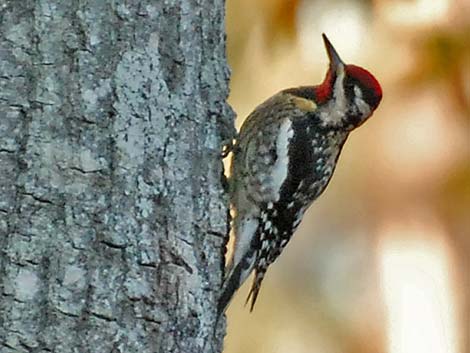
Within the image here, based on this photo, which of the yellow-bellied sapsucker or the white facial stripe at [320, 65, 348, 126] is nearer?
the yellow-bellied sapsucker

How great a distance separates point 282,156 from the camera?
11.7 feet

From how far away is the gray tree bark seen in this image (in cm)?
238

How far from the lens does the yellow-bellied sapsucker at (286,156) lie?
341 centimetres

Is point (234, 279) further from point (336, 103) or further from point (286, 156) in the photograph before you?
point (336, 103)

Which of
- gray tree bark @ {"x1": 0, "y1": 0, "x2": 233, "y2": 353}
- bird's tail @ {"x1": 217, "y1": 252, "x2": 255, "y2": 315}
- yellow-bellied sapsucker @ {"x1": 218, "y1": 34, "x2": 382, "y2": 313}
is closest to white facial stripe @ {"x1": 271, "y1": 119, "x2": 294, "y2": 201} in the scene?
yellow-bellied sapsucker @ {"x1": 218, "y1": 34, "x2": 382, "y2": 313}

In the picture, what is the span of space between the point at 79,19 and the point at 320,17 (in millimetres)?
3032

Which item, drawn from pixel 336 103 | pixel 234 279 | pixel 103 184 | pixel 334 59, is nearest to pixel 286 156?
pixel 336 103

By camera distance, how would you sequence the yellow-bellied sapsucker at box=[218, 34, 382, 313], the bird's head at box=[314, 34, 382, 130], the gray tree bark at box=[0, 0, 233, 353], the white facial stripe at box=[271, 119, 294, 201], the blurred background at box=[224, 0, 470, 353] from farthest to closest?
the blurred background at box=[224, 0, 470, 353], the bird's head at box=[314, 34, 382, 130], the white facial stripe at box=[271, 119, 294, 201], the yellow-bellied sapsucker at box=[218, 34, 382, 313], the gray tree bark at box=[0, 0, 233, 353]

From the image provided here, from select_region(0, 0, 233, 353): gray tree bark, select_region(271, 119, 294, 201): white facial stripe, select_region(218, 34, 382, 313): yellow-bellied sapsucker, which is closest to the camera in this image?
select_region(0, 0, 233, 353): gray tree bark

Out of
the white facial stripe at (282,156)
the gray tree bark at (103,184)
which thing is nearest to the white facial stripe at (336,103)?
the white facial stripe at (282,156)

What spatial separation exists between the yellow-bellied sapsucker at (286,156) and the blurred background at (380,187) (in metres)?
1.61

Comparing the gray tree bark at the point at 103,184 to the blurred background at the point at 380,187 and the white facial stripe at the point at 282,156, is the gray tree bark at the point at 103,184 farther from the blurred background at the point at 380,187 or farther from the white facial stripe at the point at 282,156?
the blurred background at the point at 380,187

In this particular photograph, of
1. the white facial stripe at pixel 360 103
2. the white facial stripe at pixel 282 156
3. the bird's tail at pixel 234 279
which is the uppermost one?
the white facial stripe at pixel 360 103

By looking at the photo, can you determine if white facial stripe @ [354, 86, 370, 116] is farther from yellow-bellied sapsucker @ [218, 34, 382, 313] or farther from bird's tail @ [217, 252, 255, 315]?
bird's tail @ [217, 252, 255, 315]
